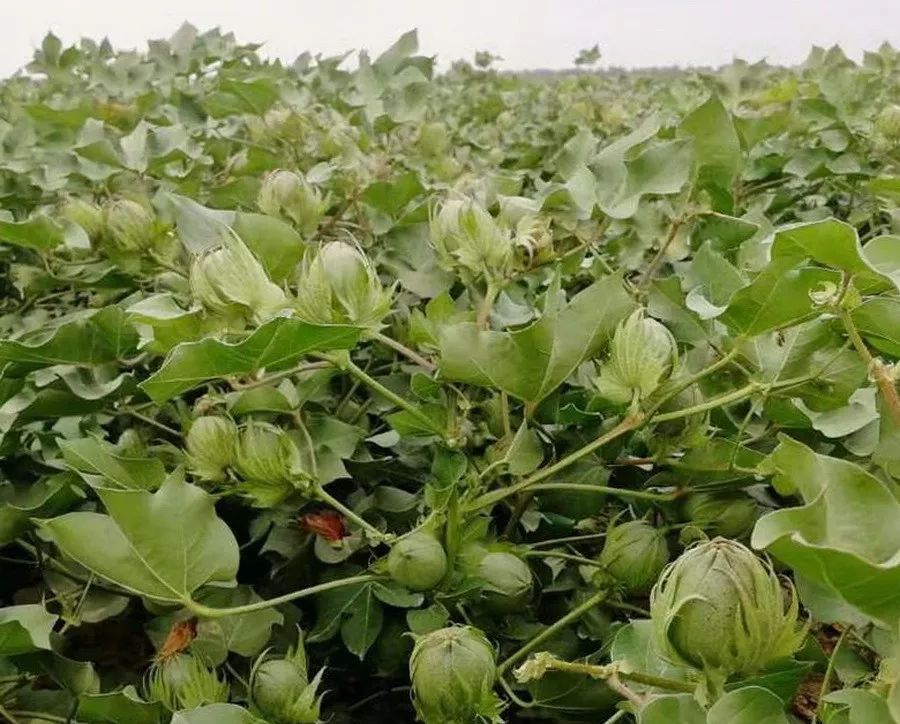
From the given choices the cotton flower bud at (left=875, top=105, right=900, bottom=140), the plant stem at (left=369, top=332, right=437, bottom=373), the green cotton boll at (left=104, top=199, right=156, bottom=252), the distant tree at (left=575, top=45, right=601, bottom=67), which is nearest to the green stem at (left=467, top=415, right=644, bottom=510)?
the plant stem at (left=369, top=332, right=437, bottom=373)

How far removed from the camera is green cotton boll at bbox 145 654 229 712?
0.71 metres

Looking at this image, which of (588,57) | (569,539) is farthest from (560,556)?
(588,57)

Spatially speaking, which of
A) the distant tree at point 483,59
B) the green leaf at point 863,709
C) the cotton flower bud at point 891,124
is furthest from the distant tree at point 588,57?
the green leaf at point 863,709

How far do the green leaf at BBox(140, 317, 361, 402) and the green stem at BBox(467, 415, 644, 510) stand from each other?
146 millimetres

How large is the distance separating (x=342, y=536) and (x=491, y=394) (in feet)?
0.53

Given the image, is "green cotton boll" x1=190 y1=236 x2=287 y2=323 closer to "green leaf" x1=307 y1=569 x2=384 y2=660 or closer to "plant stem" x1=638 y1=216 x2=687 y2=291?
"green leaf" x1=307 y1=569 x2=384 y2=660

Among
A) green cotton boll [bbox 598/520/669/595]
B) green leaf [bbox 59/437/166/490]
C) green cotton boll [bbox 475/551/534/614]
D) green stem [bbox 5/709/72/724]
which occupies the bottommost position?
green stem [bbox 5/709/72/724]

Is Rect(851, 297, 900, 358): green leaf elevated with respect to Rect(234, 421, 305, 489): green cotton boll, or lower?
elevated

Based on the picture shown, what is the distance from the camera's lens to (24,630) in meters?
0.69

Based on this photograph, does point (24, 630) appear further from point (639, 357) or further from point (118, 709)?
point (639, 357)

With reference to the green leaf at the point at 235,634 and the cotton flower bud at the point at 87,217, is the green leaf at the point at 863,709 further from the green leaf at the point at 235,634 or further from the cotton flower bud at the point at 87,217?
the cotton flower bud at the point at 87,217

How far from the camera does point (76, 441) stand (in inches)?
30.1

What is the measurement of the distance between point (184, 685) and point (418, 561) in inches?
7.5

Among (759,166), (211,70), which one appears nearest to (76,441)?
(759,166)
